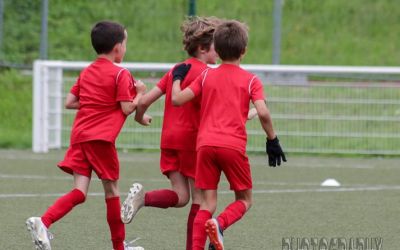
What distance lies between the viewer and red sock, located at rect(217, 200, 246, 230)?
680 centimetres

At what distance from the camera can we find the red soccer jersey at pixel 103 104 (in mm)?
7250

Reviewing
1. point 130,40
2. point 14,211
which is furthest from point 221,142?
point 130,40

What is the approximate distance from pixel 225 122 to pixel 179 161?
0.69 metres

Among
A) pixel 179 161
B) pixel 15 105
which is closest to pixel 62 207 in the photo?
pixel 179 161

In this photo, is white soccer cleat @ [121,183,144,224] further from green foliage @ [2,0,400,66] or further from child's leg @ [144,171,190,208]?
green foliage @ [2,0,400,66]

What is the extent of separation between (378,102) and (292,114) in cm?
108

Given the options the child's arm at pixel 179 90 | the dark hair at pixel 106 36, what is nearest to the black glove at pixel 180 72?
the child's arm at pixel 179 90

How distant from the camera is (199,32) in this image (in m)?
7.35

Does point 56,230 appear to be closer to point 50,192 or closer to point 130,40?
point 50,192

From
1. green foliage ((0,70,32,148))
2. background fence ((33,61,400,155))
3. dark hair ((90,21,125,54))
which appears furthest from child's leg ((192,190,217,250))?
green foliage ((0,70,32,148))

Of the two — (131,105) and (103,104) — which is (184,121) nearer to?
(131,105)

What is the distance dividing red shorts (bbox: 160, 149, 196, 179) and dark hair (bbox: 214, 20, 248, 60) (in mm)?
724

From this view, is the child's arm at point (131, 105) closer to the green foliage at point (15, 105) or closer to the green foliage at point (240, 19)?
the green foliage at point (15, 105)

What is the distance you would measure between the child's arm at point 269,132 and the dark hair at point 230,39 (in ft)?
1.16
